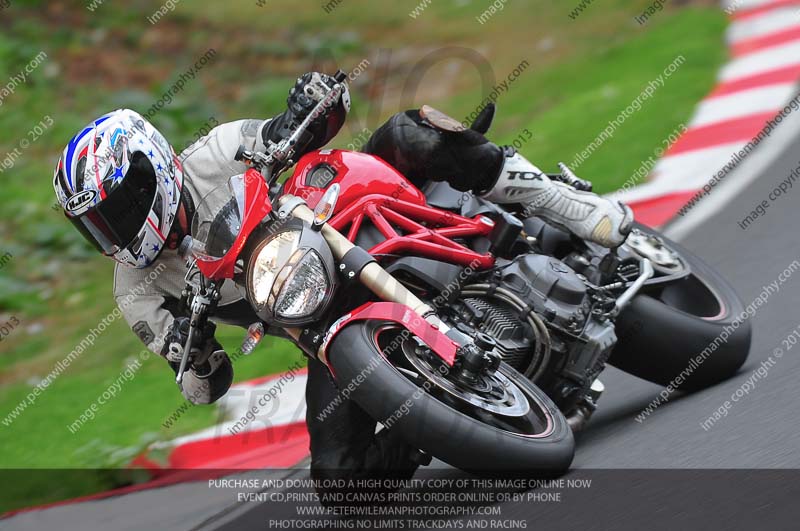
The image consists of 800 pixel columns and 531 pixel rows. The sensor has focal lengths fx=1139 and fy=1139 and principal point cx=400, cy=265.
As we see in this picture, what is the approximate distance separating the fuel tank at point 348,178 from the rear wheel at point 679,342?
101 cm

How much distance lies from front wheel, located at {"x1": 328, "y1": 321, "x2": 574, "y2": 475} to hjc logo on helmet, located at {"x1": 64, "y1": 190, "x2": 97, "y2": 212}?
0.97 meters

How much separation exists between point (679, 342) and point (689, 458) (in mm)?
919

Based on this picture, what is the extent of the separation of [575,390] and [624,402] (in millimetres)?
765

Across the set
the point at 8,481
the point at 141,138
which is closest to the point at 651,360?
the point at 141,138

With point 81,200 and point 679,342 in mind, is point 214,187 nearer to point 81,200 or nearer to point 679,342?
point 81,200

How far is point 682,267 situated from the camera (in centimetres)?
472

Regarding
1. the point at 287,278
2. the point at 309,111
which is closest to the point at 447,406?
the point at 287,278

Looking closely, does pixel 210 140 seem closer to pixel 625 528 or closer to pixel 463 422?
pixel 463 422

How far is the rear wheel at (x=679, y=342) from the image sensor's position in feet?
14.4

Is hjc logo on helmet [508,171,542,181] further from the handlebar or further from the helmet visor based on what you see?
the helmet visor

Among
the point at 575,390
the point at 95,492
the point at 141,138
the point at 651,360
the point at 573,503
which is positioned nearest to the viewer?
the point at 573,503

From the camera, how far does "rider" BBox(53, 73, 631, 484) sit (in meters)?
3.78

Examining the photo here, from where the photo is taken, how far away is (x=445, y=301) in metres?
3.86

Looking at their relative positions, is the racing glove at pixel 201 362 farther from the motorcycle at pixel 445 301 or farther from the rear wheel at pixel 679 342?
the rear wheel at pixel 679 342
